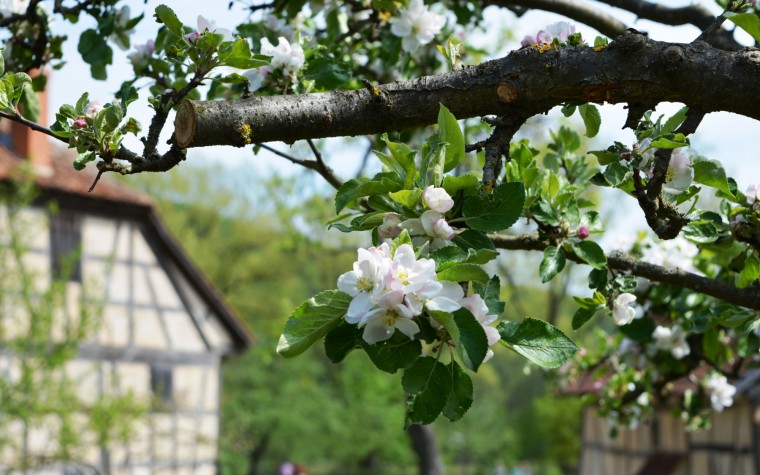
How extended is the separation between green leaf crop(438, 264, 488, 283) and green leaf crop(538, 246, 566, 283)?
0.72 metres

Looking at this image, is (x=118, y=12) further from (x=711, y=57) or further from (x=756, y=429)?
(x=756, y=429)

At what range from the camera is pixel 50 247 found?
13.6 meters

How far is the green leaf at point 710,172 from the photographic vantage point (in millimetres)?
2104

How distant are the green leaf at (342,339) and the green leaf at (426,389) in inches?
4.1

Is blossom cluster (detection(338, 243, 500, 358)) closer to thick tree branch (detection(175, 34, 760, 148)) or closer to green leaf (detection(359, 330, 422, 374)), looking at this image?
green leaf (detection(359, 330, 422, 374))

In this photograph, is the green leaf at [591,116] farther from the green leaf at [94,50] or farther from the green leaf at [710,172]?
the green leaf at [94,50]

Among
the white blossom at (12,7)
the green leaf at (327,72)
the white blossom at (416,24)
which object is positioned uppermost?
the white blossom at (416,24)

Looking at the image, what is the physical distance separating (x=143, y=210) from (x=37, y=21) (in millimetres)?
11403

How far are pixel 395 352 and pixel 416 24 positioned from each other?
2120 millimetres

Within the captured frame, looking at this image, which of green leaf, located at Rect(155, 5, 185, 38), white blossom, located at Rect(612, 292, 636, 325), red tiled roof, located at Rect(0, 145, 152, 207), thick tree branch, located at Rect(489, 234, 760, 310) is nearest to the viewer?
green leaf, located at Rect(155, 5, 185, 38)

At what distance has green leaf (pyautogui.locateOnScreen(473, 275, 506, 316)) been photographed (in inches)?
66.7

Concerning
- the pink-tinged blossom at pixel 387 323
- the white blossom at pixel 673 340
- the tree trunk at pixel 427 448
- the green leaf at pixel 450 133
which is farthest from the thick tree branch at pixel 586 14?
the tree trunk at pixel 427 448

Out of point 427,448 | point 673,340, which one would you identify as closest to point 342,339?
point 673,340

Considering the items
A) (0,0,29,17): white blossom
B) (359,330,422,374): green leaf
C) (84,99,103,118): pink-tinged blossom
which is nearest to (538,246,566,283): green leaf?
(359,330,422,374): green leaf
